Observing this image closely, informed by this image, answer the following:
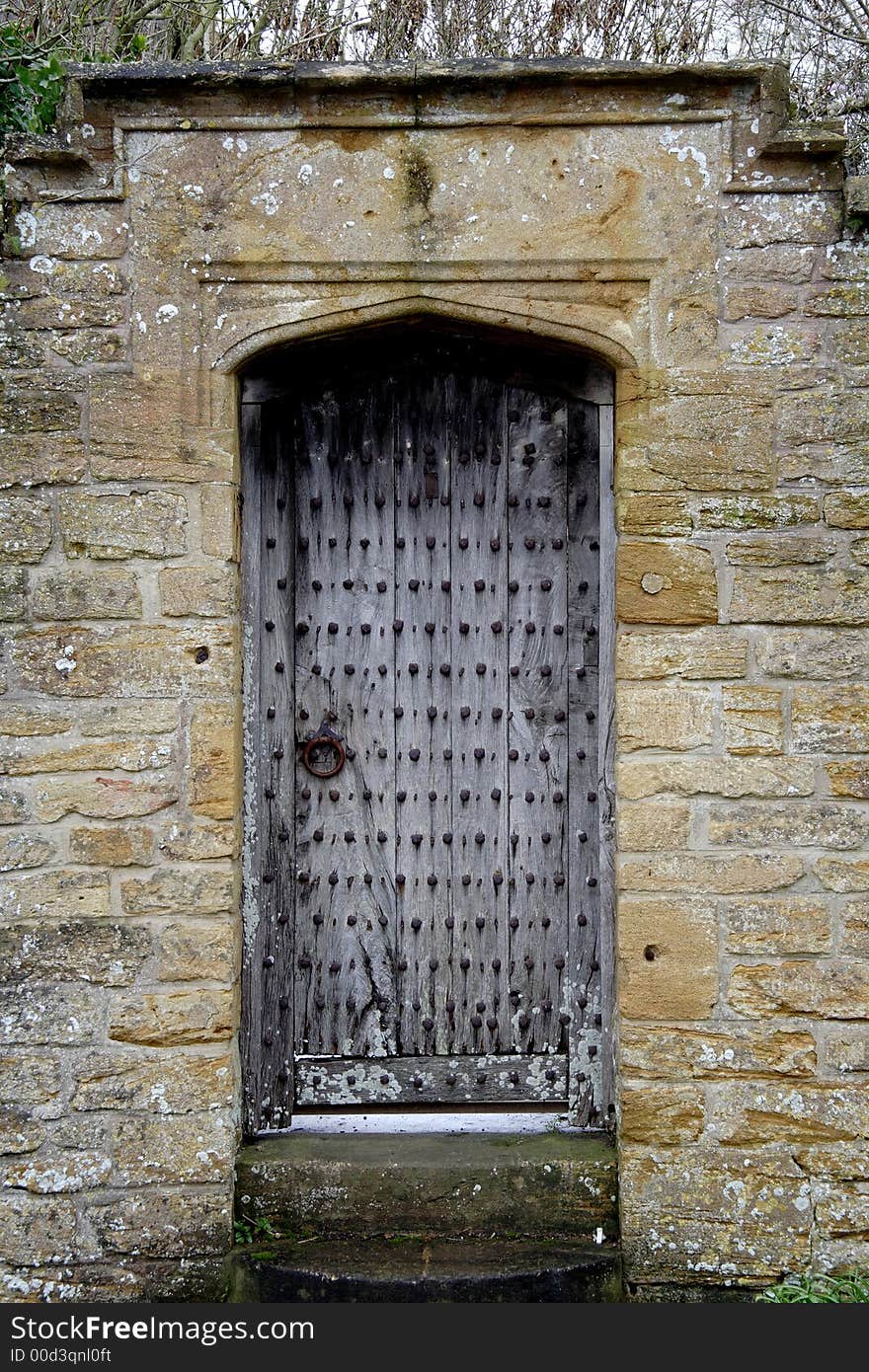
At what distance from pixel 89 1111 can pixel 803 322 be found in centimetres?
300

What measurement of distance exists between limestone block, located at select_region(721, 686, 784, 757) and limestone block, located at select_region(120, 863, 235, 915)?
58.8 inches

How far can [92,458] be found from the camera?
9.62 ft

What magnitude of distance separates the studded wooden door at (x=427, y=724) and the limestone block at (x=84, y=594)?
1.45 feet

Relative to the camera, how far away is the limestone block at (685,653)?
2916mm

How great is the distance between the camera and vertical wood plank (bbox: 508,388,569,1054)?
3.23 meters

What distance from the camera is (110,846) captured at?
2920mm

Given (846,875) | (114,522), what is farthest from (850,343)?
(114,522)

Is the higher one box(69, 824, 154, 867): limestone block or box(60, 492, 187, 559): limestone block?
box(60, 492, 187, 559): limestone block

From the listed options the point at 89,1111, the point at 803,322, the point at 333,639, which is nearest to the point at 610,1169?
the point at 89,1111

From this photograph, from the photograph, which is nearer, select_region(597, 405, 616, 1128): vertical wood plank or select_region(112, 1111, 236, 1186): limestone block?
select_region(112, 1111, 236, 1186): limestone block

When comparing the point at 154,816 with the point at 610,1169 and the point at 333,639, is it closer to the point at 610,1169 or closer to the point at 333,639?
the point at 333,639

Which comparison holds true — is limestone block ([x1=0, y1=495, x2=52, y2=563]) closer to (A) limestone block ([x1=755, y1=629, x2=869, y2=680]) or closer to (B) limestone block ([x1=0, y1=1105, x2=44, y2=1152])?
(B) limestone block ([x1=0, y1=1105, x2=44, y2=1152])

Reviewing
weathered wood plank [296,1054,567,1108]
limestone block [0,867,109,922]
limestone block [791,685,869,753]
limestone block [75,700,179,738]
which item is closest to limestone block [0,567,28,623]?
limestone block [75,700,179,738]

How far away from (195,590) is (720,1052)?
1.98 metres
